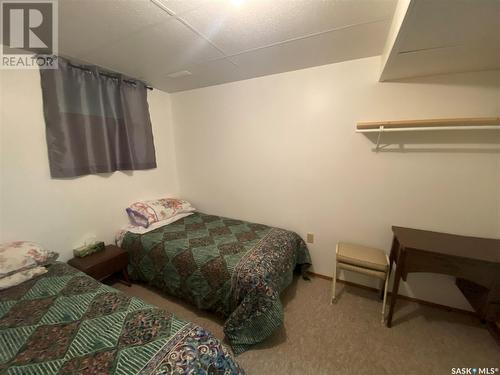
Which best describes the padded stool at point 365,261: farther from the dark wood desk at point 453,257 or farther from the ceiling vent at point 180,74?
the ceiling vent at point 180,74

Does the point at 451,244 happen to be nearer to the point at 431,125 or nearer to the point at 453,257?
the point at 453,257

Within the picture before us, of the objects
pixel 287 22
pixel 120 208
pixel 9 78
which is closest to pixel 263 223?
pixel 120 208

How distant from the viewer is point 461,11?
96cm

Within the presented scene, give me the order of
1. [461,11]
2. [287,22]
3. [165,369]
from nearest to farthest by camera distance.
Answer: [165,369], [461,11], [287,22]

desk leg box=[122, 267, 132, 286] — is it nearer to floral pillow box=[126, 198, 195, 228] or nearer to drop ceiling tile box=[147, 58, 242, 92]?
floral pillow box=[126, 198, 195, 228]

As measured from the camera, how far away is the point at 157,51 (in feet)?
5.65

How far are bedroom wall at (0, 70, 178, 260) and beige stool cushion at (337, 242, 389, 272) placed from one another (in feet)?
8.14

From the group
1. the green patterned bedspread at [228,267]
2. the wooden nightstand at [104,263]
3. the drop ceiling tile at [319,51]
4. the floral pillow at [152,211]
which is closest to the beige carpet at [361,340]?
the green patterned bedspread at [228,267]

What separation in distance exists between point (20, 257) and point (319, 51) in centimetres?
289

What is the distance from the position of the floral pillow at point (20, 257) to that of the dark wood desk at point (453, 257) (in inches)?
110

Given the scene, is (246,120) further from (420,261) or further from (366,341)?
(366,341)

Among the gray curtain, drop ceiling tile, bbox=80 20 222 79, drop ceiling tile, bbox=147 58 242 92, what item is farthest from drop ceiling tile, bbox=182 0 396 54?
the gray curtain

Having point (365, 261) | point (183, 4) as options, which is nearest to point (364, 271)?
point (365, 261)

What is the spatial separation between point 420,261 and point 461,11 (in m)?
1.49
